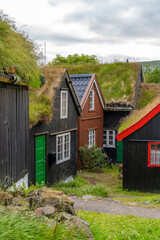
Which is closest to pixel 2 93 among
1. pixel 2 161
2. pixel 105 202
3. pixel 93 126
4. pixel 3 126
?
pixel 3 126

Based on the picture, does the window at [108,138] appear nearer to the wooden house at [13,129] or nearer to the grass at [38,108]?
the grass at [38,108]

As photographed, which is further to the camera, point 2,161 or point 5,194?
point 2,161

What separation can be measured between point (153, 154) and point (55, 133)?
15.1 ft

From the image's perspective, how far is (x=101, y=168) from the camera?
64.1 ft

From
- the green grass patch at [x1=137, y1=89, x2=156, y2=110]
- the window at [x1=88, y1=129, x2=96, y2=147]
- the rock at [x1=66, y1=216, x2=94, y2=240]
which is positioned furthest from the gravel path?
the green grass patch at [x1=137, y1=89, x2=156, y2=110]

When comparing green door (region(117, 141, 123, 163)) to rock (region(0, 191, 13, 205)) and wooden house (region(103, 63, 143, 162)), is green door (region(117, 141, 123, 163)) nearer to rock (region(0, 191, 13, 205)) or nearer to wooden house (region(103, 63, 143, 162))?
wooden house (region(103, 63, 143, 162))

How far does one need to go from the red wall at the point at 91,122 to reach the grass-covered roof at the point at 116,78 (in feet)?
5.23

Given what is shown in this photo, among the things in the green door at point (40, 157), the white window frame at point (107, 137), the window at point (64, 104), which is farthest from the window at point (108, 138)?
the green door at point (40, 157)

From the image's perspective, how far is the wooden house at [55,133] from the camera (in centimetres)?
1233

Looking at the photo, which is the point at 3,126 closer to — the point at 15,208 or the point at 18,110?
the point at 18,110

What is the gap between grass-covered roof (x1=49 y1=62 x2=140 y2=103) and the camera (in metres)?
21.9

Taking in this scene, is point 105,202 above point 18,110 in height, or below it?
below

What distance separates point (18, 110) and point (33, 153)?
590 cm

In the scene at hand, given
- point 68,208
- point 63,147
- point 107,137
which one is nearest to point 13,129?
point 68,208
